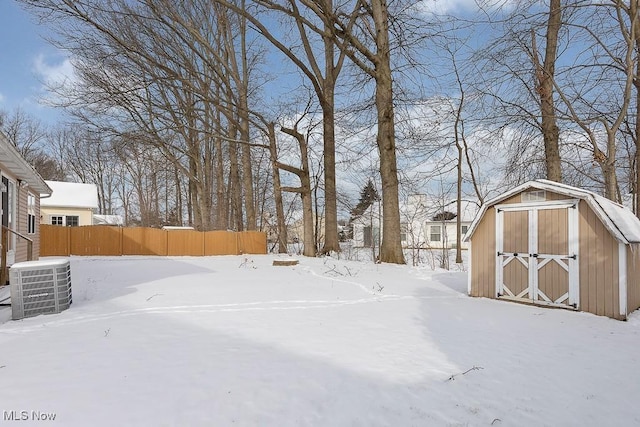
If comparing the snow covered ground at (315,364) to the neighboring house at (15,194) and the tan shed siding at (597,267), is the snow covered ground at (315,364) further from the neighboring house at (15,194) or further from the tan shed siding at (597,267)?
the neighboring house at (15,194)

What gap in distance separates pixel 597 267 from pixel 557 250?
2.00 feet

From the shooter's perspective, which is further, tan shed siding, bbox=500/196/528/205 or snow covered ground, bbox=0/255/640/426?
tan shed siding, bbox=500/196/528/205

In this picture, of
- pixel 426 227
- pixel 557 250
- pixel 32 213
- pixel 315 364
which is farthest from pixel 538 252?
pixel 426 227

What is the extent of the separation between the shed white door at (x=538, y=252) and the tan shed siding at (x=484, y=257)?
0.12 meters

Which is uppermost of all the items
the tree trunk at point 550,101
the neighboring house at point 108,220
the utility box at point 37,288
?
the tree trunk at point 550,101

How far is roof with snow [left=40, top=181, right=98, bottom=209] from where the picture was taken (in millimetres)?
23770

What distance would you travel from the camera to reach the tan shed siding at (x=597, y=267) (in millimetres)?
5797

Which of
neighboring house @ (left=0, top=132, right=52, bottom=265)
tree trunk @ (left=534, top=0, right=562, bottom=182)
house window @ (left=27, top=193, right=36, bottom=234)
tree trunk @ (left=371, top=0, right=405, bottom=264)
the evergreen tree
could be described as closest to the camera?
neighboring house @ (left=0, top=132, right=52, bottom=265)

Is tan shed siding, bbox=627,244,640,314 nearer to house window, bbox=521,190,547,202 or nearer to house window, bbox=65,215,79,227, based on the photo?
house window, bbox=521,190,547,202

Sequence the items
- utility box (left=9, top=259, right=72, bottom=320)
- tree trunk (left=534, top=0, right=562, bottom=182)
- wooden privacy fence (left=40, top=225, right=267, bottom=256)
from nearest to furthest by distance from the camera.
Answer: utility box (left=9, top=259, right=72, bottom=320) → tree trunk (left=534, top=0, right=562, bottom=182) → wooden privacy fence (left=40, top=225, right=267, bottom=256)

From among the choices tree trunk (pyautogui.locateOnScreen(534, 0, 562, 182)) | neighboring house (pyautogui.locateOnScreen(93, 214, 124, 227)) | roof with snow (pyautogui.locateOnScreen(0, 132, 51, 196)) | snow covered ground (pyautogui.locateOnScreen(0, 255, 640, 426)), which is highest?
tree trunk (pyautogui.locateOnScreen(534, 0, 562, 182))

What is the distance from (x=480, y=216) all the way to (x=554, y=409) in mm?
5055

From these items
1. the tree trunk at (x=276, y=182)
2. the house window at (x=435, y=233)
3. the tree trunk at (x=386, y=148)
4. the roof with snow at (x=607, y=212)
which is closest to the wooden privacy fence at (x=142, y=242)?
the tree trunk at (x=276, y=182)

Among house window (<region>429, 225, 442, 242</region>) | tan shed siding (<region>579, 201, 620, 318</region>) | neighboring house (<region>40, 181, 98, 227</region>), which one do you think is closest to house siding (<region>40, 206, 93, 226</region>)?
neighboring house (<region>40, 181, 98, 227</region>)
